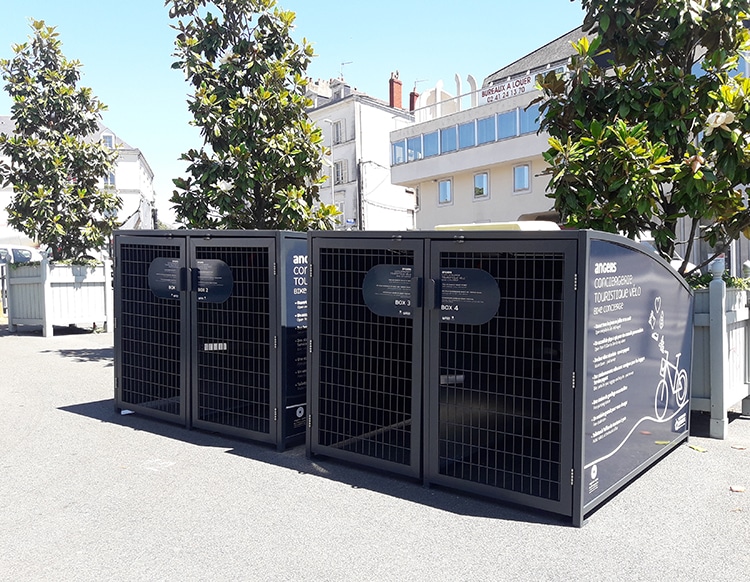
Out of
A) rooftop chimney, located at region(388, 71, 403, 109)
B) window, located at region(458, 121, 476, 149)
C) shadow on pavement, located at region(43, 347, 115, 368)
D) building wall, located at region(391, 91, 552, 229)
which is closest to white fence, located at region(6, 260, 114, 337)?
shadow on pavement, located at region(43, 347, 115, 368)

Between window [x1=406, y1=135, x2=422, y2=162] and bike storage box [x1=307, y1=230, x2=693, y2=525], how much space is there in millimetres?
35063

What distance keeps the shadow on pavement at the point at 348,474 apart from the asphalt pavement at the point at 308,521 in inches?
0.6

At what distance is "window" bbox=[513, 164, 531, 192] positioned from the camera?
3378 cm

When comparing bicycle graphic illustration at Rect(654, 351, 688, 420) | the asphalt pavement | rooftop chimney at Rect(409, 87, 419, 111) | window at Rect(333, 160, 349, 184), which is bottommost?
the asphalt pavement

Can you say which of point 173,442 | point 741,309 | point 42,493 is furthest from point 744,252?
point 42,493

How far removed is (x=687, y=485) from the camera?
188 inches

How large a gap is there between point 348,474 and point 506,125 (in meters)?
31.3

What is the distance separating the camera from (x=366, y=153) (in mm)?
48844

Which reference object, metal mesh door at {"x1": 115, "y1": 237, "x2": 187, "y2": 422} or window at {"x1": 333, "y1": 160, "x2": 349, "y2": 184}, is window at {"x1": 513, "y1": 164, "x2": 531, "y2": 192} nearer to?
window at {"x1": 333, "y1": 160, "x2": 349, "y2": 184}

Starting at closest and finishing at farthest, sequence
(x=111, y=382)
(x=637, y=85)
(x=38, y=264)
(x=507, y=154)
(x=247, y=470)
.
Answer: (x=247, y=470)
(x=637, y=85)
(x=111, y=382)
(x=38, y=264)
(x=507, y=154)

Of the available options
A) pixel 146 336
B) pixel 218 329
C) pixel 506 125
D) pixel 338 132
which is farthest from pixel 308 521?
pixel 338 132

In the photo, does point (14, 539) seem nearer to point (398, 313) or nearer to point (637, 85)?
point (398, 313)

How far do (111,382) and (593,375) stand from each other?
6.77 metres

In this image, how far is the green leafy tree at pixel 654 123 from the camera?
623 cm
